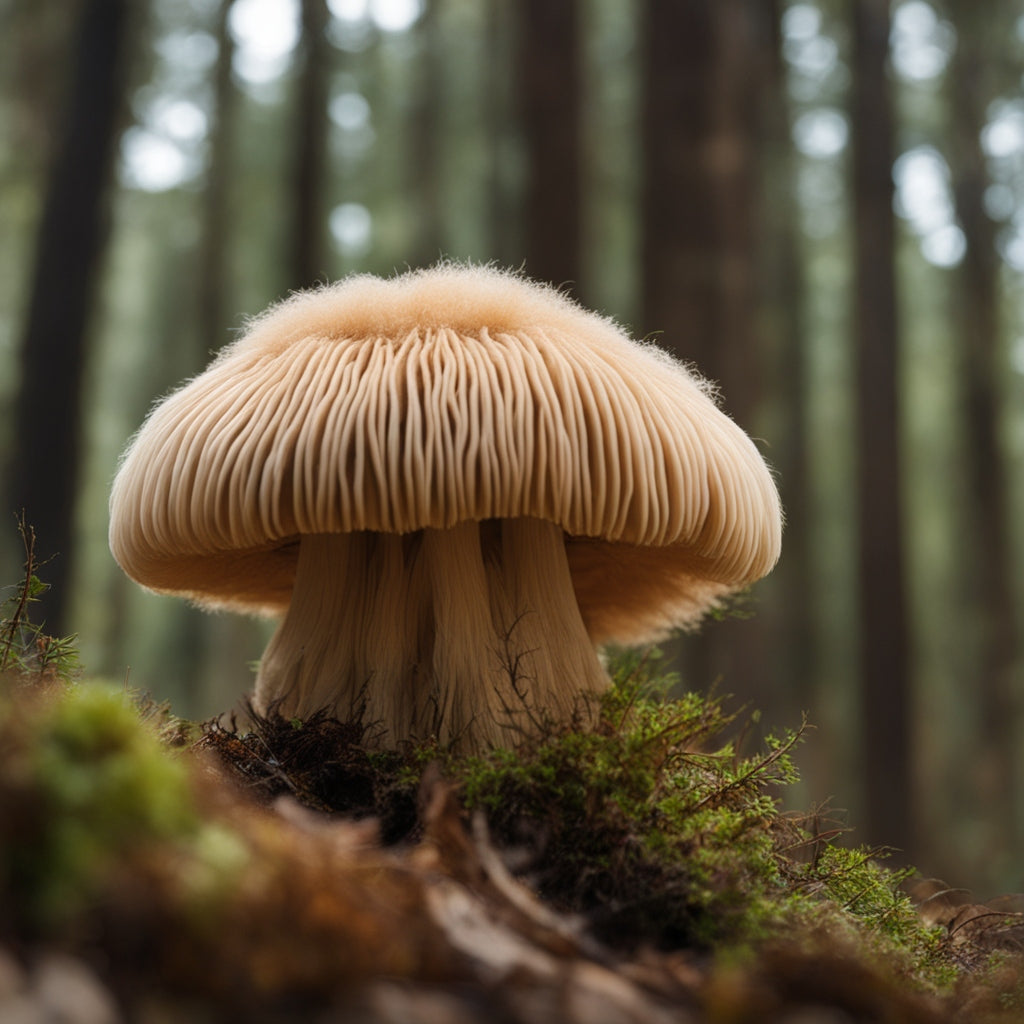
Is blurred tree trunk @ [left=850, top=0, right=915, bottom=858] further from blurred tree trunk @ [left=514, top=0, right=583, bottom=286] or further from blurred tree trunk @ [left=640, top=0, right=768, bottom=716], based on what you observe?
blurred tree trunk @ [left=514, top=0, right=583, bottom=286]

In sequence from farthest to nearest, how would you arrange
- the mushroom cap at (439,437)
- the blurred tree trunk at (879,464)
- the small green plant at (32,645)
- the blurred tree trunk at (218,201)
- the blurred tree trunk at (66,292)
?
the blurred tree trunk at (218,201) → the blurred tree trunk at (879,464) → the blurred tree trunk at (66,292) → the small green plant at (32,645) → the mushroom cap at (439,437)

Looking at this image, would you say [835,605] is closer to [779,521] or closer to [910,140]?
[910,140]

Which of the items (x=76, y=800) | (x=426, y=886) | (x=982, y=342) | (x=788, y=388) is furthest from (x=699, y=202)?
(x=788, y=388)

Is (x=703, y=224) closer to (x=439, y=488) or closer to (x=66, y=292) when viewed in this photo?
(x=439, y=488)

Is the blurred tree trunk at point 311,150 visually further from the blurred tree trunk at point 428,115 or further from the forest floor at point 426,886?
the forest floor at point 426,886

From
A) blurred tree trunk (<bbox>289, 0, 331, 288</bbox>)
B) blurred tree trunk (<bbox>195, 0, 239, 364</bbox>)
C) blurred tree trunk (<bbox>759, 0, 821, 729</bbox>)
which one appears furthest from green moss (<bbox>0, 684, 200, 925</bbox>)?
blurred tree trunk (<bbox>195, 0, 239, 364</bbox>)

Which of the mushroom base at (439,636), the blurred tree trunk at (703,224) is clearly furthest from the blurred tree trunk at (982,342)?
the mushroom base at (439,636)

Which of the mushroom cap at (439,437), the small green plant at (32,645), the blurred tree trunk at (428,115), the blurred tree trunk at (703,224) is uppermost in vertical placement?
the blurred tree trunk at (428,115)
